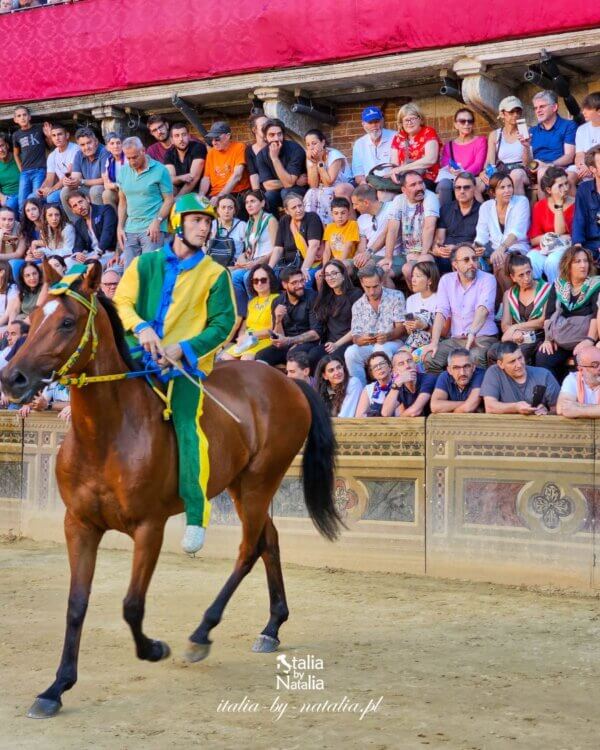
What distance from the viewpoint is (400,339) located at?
10055mm

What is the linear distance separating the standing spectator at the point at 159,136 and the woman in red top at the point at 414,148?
128 inches

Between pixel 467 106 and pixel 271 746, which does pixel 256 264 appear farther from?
pixel 271 746

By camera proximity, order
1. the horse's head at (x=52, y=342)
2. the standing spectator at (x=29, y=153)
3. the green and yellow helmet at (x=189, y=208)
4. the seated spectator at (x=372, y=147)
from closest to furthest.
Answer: the horse's head at (x=52, y=342)
the green and yellow helmet at (x=189, y=208)
the seated spectator at (x=372, y=147)
the standing spectator at (x=29, y=153)

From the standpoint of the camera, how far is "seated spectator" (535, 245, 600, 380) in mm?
8742

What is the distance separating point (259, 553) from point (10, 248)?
8618 millimetres

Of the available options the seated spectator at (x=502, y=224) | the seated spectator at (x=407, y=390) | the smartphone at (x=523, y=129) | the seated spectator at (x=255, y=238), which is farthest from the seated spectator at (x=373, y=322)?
the smartphone at (x=523, y=129)

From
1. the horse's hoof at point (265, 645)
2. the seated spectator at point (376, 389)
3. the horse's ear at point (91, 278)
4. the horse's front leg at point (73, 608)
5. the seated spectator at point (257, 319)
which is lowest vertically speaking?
the horse's hoof at point (265, 645)

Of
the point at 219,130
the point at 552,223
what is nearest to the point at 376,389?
the point at 552,223

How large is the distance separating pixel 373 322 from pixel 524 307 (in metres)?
1.43

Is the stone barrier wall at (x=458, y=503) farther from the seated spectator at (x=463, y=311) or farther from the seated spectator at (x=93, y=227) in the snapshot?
the seated spectator at (x=93, y=227)

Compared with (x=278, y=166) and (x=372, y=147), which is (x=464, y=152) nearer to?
(x=372, y=147)

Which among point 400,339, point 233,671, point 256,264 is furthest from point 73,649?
point 256,264

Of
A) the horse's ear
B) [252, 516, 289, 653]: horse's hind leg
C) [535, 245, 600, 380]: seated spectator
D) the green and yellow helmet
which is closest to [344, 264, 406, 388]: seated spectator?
[535, 245, 600, 380]: seated spectator

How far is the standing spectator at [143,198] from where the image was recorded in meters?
12.7
